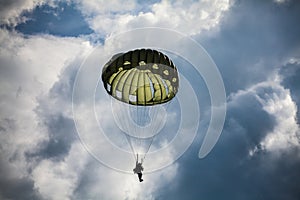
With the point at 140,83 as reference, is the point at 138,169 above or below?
below

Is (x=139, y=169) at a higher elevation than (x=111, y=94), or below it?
below

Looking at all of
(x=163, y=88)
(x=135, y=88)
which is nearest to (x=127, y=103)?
(x=135, y=88)

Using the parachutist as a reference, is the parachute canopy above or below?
above

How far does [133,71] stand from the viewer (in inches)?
1458

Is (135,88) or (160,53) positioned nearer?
(160,53)

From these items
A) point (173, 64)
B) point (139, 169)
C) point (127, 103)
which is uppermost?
point (173, 64)

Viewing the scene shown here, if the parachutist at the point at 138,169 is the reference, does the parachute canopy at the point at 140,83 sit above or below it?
above

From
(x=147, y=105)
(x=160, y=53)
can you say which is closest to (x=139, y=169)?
(x=147, y=105)

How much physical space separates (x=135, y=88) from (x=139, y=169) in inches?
375

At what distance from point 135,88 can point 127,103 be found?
6.59 ft

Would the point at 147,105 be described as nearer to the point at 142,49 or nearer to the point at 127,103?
the point at 127,103

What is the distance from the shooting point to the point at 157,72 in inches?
1361

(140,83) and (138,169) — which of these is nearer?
(138,169)

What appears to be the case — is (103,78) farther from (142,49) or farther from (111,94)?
(142,49)
